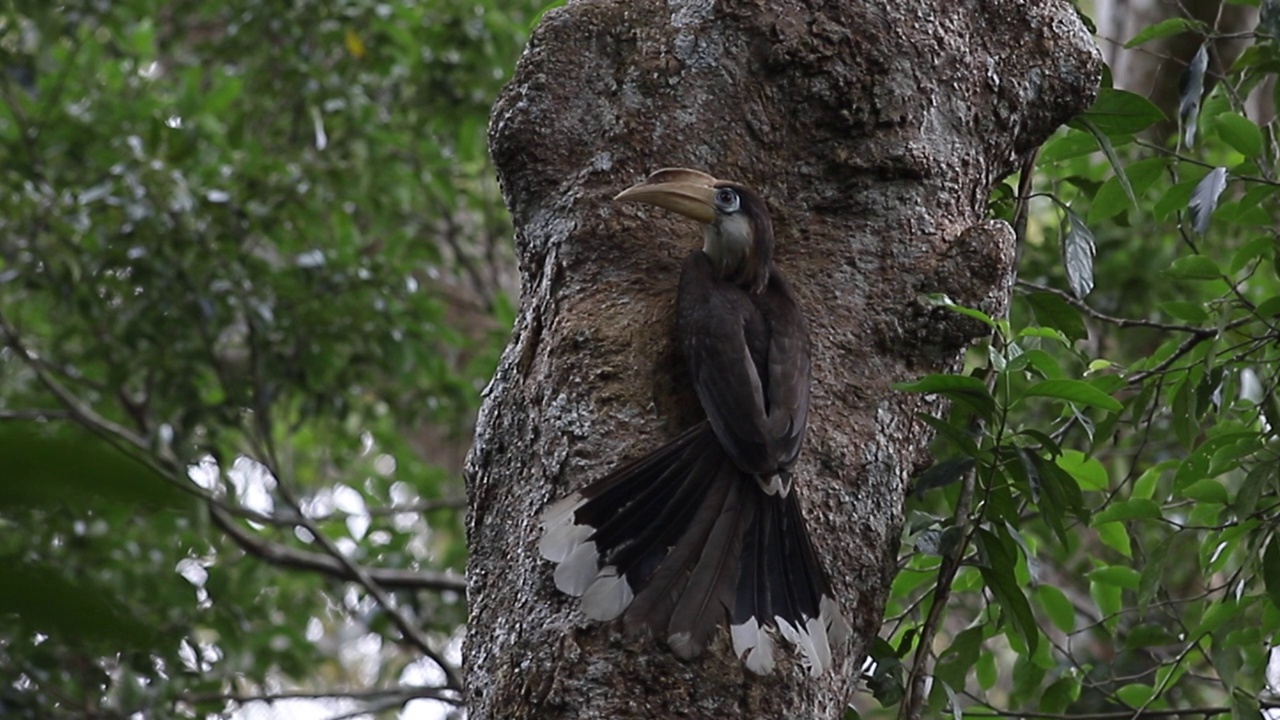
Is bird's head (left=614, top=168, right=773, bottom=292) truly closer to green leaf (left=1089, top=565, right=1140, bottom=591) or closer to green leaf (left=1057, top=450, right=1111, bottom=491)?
green leaf (left=1057, top=450, right=1111, bottom=491)

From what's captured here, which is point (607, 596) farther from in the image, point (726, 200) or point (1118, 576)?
point (1118, 576)

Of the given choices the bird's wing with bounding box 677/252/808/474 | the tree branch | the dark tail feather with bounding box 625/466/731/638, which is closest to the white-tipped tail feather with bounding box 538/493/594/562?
the dark tail feather with bounding box 625/466/731/638

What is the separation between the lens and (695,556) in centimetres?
235

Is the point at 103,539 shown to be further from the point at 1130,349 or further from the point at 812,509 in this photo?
the point at 1130,349

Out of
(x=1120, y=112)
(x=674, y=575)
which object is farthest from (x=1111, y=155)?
(x=674, y=575)

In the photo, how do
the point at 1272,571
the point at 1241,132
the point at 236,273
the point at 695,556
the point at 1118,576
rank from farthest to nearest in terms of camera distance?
1. the point at 236,273
2. the point at 1118,576
3. the point at 1241,132
4. the point at 1272,571
5. the point at 695,556

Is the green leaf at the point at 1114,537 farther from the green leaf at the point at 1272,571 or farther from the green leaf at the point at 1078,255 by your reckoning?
the green leaf at the point at 1078,255

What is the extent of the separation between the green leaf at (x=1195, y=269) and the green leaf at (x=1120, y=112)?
0.32 metres

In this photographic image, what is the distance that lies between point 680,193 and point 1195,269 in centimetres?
133

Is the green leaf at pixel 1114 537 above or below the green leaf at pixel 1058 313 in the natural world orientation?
below

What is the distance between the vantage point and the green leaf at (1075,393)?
249 cm

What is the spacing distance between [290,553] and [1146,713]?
342 centimetres

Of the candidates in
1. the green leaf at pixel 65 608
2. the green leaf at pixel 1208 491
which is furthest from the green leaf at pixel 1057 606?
the green leaf at pixel 65 608

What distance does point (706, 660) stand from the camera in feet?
7.23
